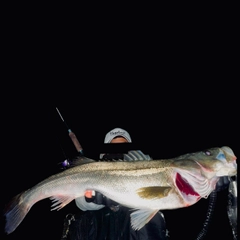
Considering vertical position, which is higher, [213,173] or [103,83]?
[103,83]

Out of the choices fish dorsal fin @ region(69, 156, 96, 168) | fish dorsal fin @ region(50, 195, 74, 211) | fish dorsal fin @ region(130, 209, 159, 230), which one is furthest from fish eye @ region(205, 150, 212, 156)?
fish dorsal fin @ region(50, 195, 74, 211)

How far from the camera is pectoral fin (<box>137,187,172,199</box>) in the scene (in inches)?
72.5

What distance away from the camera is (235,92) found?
22875mm

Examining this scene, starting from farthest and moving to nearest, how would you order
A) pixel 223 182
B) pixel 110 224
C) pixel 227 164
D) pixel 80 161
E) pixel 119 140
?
1. pixel 119 140
2. pixel 80 161
3. pixel 110 224
4. pixel 223 182
5. pixel 227 164

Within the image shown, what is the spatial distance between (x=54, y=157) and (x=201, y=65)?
65.1 ft

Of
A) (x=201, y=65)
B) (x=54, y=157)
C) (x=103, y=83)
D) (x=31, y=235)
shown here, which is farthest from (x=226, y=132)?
(x=31, y=235)

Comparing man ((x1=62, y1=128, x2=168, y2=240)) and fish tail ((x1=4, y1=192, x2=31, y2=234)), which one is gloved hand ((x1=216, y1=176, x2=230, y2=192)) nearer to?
man ((x1=62, y1=128, x2=168, y2=240))

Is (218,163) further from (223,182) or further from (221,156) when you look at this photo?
(223,182)

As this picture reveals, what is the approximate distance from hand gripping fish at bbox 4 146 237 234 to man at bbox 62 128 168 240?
0.13m

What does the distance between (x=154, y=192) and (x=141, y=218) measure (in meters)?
0.24

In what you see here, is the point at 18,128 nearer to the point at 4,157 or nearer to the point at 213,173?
the point at 4,157

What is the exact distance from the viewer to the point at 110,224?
2.07 meters

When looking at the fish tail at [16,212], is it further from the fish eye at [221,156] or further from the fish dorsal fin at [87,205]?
the fish eye at [221,156]

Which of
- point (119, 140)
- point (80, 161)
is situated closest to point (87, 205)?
point (80, 161)
